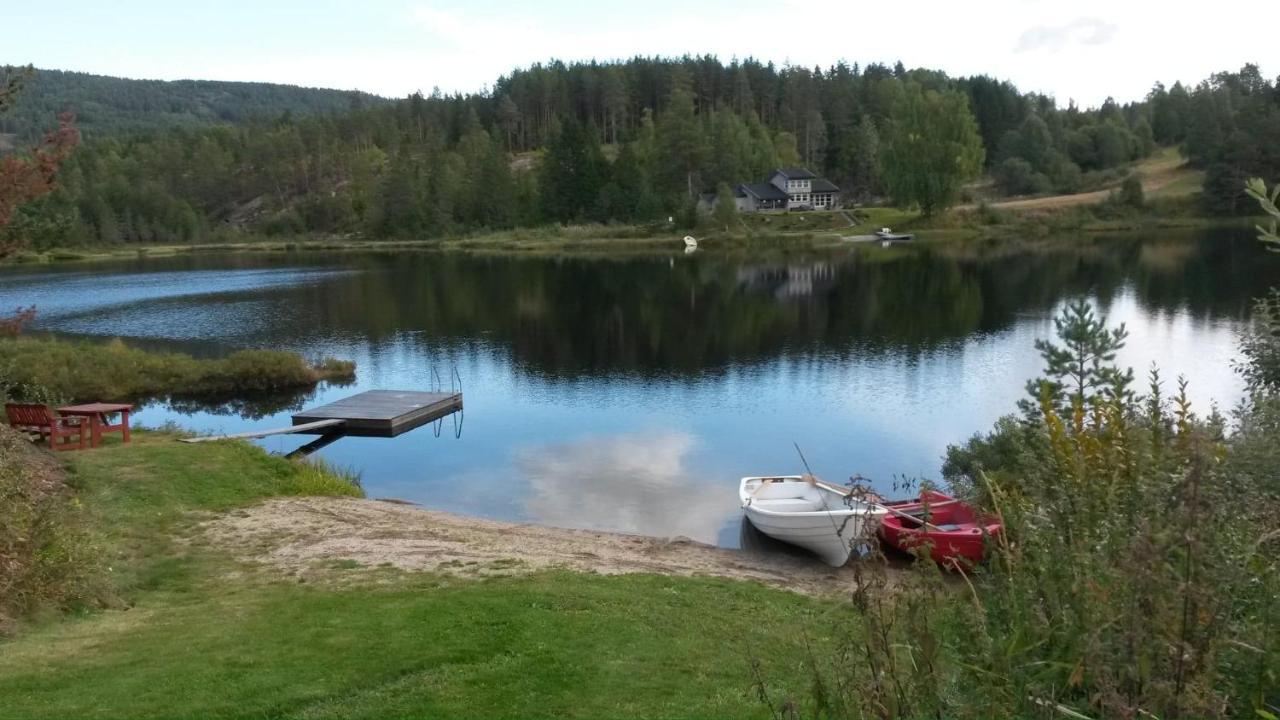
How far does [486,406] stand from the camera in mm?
35750

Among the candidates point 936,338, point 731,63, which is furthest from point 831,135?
point 936,338

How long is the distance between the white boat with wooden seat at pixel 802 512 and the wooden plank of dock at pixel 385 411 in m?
14.6

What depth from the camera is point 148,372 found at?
128 feet

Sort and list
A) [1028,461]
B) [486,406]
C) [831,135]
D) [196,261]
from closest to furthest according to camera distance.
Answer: [1028,461], [486,406], [196,261], [831,135]

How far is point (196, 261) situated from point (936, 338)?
307 feet

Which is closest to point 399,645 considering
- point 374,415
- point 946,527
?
point 946,527

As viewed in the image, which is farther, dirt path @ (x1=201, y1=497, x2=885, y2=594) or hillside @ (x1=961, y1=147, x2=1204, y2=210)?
hillside @ (x1=961, y1=147, x2=1204, y2=210)

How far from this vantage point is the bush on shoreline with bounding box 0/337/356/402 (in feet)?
117

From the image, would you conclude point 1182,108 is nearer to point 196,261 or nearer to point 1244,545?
point 196,261

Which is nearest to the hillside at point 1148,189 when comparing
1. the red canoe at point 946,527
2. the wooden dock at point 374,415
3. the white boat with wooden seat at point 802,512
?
the wooden dock at point 374,415

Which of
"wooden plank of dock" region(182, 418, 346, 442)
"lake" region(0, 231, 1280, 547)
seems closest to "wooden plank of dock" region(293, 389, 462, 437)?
"wooden plank of dock" region(182, 418, 346, 442)

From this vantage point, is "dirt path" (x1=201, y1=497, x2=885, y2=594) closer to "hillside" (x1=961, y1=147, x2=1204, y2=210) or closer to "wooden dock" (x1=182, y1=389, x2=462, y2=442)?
"wooden dock" (x1=182, y1=389, x2=462, y2=442)

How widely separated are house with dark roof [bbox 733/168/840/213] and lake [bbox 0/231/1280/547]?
2912 centimetres

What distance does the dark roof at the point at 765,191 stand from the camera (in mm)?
115938
